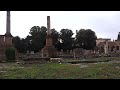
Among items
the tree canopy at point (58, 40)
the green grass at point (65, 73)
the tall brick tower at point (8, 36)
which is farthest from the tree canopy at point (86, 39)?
the green grass at point (65, 73)

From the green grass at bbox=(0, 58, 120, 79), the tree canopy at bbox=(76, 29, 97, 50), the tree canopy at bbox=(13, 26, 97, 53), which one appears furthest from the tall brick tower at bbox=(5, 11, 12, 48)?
the tree canopy at bbox=(76, 29, 97, 50)

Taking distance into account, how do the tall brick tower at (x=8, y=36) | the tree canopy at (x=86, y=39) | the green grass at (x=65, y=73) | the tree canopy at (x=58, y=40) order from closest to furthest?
the green grass at (x=65, y=73) < the tall brick tower at (x=8, y=36) < the tree canopy at (x=58, y=40) < the tree canopy at (x=86, y=39)

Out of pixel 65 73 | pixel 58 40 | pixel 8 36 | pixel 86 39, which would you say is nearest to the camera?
pixel 65 73

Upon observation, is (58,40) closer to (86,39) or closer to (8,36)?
(86,39)

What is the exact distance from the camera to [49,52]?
31062mm

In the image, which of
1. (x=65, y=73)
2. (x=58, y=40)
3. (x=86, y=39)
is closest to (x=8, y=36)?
(x=65, y=73)

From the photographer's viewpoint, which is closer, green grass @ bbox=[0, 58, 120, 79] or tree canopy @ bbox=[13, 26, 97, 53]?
green grass @ bbox=[0, 58, 120, 79]

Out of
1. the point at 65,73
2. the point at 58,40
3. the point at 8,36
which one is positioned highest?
the point at 58,40

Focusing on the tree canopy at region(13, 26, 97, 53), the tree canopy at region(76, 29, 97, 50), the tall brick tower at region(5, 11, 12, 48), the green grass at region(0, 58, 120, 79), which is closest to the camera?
the green grass at region(0, 58, 120, 79)

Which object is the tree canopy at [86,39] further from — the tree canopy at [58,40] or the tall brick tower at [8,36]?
the tall brick tower at [8,36]

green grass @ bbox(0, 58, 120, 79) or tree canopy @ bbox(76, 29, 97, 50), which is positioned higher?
tree canopy @ bbox(76, 29, 97, 50)

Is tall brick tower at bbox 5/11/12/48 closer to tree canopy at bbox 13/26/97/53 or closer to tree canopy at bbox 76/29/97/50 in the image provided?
tree canopy at bbox 13/26/97/53
